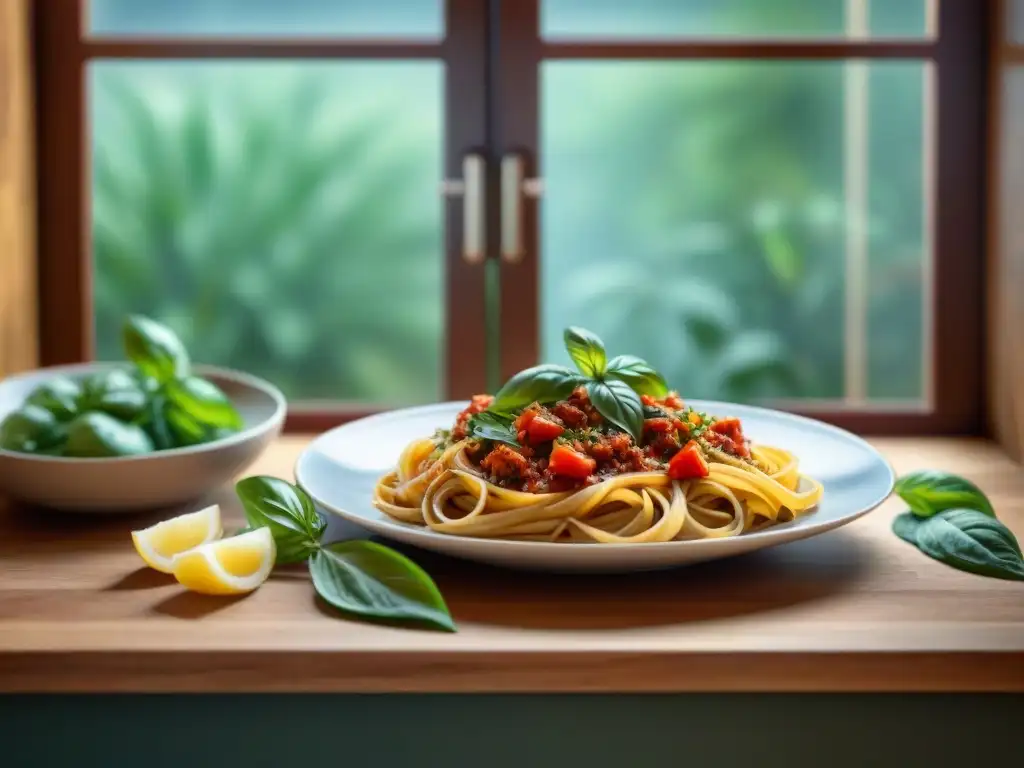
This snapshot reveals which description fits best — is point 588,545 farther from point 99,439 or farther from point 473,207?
point 473,207

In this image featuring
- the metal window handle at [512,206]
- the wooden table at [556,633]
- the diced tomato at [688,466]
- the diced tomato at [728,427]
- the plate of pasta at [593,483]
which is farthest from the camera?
the metal window handle at [512,206]

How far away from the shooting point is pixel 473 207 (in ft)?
6.63

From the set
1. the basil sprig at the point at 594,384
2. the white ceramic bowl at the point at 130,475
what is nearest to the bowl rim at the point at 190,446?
the white ceramic bowl at the point at 130,475

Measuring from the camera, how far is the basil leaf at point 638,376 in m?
1.40

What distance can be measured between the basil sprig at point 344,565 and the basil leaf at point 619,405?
0.25 m

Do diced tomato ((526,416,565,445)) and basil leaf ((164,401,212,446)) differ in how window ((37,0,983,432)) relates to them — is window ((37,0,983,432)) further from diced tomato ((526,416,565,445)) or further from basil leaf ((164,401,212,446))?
diced tomato ((526,416,565,445))

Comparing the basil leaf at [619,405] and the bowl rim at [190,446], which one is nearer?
the basil leaf at [619,405]

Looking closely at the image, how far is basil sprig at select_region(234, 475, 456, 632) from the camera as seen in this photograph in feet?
3.77

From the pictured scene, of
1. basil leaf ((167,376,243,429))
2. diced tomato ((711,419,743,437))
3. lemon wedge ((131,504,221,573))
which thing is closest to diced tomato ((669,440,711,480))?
diced tomato ((711,419,743,437))

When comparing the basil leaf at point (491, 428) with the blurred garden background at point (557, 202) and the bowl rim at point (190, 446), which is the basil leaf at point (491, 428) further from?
the blurred garden background at point (557, 202)

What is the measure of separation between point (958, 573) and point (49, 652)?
2.88 ft

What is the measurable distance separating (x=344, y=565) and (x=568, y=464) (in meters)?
0.24

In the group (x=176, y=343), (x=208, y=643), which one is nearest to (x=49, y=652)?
(x=208, y=643)

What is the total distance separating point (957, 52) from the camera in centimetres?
204
